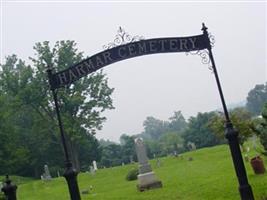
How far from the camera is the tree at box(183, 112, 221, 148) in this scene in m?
66.8

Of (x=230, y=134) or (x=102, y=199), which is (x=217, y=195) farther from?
(x=102, y=199)

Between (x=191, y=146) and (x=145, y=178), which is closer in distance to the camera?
(x=145, y=178)

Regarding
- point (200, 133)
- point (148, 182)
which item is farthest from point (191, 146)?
point (148, 182)

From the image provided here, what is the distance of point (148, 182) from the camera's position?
69.2ft

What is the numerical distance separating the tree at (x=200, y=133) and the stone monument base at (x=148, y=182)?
45.0 m

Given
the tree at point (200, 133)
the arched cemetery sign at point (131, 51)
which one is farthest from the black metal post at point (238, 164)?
the tree at point (200, 133)

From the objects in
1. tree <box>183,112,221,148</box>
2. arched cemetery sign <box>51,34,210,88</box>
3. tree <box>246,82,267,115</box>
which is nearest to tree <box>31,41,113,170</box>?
tree <box>183,112,221,148</box>

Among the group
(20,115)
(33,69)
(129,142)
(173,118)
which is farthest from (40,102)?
(173,118)

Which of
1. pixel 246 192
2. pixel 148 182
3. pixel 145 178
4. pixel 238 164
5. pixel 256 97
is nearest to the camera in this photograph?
pixel 246 192

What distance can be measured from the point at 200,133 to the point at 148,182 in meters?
48.6

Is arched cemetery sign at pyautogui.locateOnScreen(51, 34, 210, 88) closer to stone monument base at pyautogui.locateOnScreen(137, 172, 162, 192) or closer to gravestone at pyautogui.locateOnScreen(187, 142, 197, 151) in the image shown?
stone monument base at pyautogui.locateOnScreen(137, 172, 162, 192)

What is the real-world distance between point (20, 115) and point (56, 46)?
629 inches

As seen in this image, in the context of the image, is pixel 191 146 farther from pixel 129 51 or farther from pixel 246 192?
pixel 246 192

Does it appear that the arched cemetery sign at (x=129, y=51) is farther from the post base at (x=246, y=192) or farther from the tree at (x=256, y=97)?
the tree at (x=256, y=97)
